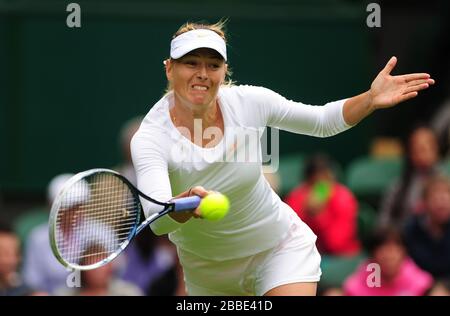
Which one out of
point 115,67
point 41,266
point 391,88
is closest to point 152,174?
point 391,88

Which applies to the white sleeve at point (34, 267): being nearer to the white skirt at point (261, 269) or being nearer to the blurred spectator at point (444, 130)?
the white skirt at point (261, 269)

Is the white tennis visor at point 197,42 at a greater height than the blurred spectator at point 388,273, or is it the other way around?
the white tennis visor at point 197,42

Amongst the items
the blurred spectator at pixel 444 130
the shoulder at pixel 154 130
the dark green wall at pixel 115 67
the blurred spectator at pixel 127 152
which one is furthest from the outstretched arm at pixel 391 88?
the dark green wall at pixel 115 67

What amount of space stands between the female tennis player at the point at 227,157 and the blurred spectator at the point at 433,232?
2.46 m

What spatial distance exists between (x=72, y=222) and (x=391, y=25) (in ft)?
20.8

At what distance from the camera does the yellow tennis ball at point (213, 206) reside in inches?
184

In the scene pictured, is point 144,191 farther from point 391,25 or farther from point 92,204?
point 391,25

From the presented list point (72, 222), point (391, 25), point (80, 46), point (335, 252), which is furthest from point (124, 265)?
point (391, 25)

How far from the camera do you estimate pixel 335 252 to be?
26.7 feet

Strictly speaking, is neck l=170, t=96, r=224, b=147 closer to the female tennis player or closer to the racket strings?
the female tennis player

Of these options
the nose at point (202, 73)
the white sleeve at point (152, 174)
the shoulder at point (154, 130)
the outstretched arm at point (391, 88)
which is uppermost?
the nose at point (202, 73)

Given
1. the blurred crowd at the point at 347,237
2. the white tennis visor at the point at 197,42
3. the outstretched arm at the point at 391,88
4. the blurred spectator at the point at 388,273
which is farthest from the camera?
the blurred crowd at the point at 347,237

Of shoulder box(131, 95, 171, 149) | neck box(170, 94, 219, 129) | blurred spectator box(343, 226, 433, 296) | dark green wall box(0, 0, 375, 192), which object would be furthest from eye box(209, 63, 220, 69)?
dark green wall box(0, 0, 375, 192)

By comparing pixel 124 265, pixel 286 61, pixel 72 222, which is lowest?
pixel 124 265
